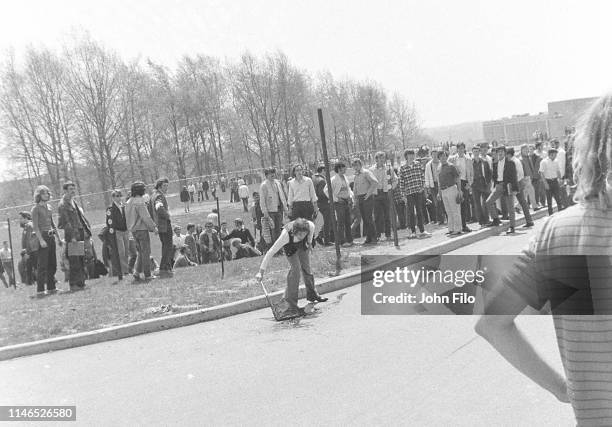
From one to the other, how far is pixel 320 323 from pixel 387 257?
11.1 feet

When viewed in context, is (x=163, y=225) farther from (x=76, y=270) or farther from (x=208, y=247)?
(x=208, y=247)

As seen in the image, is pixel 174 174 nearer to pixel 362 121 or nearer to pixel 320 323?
pixel 362 121

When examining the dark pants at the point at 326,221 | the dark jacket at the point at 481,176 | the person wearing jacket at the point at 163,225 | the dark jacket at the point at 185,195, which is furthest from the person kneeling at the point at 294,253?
the dark jacket at the point at 185,195

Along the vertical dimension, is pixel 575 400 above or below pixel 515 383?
above

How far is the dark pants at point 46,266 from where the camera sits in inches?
439

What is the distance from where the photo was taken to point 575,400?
5.13ft

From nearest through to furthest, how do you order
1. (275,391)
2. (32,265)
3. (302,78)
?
(275,391) < (32,265) < (302,78)

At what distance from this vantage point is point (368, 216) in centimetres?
1367

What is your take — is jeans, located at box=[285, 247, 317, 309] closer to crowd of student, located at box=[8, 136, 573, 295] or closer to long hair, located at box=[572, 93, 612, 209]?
crowd of student, located at box=[8, 136, 573, 295]

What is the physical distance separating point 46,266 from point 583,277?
36.8 ft

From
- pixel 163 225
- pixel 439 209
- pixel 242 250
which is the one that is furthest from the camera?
pixel 439 209

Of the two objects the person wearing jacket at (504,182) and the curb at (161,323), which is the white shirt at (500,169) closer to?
the person wearing jacket at (504,182)

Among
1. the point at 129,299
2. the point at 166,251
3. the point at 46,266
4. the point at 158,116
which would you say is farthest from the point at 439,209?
the point at 158,116

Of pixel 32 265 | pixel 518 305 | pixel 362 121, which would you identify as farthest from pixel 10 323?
pixel 362 121
